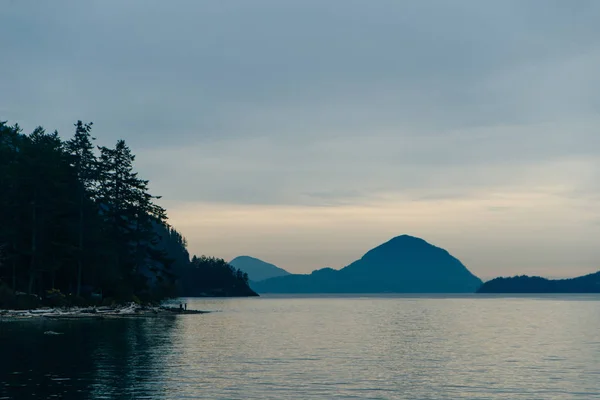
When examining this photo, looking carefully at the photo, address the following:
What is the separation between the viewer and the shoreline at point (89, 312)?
265 ft

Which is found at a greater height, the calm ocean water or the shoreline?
the shoreline

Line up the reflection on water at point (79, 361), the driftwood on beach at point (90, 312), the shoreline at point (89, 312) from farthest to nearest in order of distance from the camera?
1. the driftwood on beach at point (90, 312)
2. the shoreline at point (89, 312)
3. the reflection on water at point (79, 361)

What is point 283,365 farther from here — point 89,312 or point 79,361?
point 89,312

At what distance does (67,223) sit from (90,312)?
1288cm

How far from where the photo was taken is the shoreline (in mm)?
80688

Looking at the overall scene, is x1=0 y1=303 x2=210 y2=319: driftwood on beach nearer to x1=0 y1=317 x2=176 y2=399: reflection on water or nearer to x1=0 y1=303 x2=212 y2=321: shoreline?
x1=0 y1=303 x2=212 y2=321: shoreline

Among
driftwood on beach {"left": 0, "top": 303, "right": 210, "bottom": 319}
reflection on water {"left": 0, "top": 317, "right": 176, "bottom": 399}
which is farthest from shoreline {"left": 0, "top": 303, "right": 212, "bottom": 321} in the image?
reflection on water {"left": 0, "top": 317, "right": 176, "bottom": 399}

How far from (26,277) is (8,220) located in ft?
28.7

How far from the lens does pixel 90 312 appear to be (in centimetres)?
9200

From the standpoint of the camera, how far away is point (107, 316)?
92.2 meters

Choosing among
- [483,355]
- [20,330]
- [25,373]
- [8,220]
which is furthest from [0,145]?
[483,355]

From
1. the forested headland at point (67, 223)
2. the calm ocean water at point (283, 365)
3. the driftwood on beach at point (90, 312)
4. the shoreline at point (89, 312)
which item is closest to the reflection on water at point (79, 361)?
the calm ocean water at point (283, 365)

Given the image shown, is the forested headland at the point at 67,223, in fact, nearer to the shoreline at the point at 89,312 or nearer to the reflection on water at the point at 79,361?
the shoreline at the point at 89,312

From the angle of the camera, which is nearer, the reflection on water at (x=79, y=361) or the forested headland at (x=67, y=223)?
the reflection on water at (x=79, y=361)
